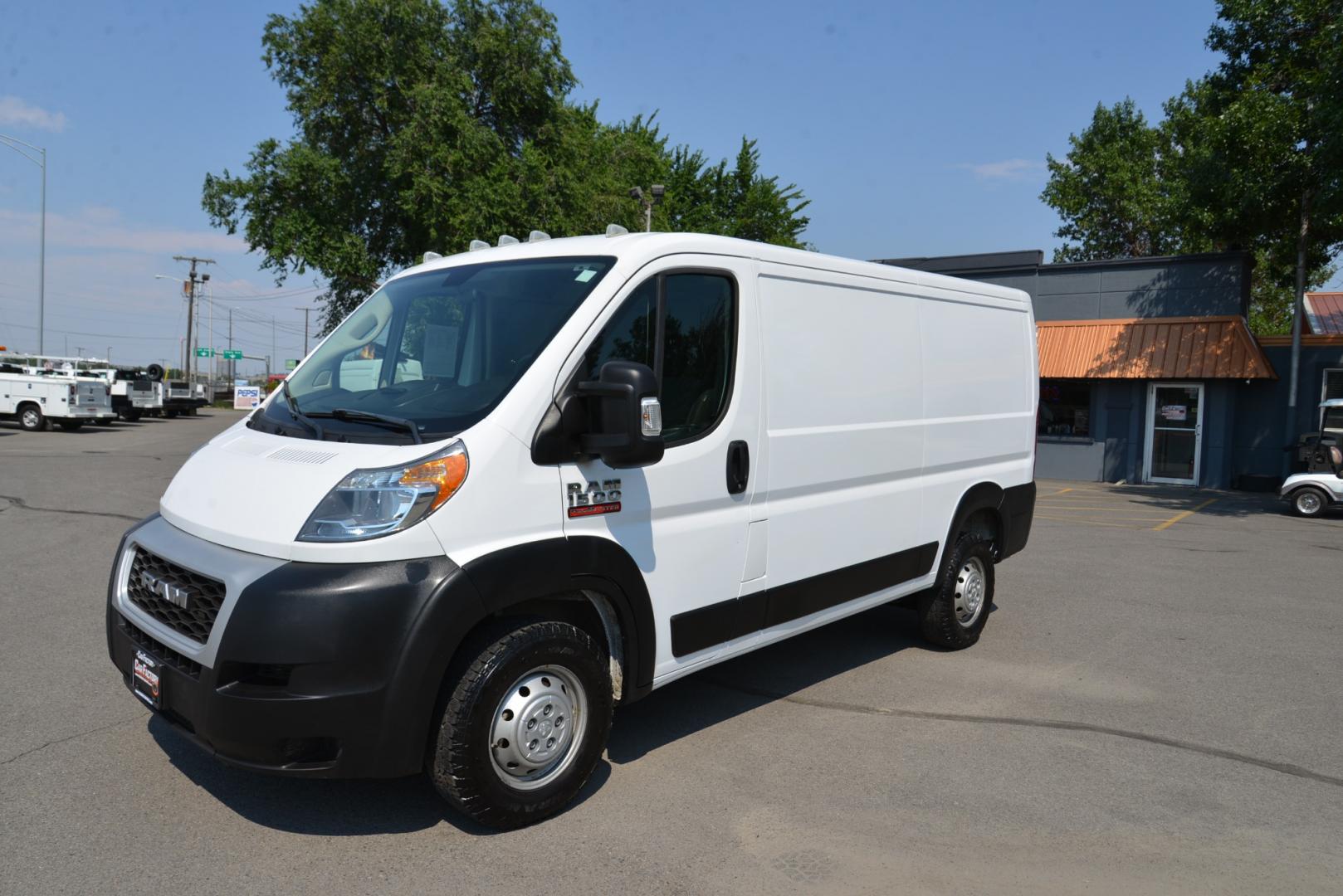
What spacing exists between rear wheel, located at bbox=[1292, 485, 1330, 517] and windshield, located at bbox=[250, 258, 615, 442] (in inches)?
611

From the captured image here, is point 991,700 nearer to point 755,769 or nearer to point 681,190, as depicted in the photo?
point 755,769

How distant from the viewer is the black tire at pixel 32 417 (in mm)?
27109

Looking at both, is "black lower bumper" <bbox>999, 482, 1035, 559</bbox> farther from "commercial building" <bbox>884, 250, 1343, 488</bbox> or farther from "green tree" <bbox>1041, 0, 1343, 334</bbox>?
"commercial building" <bbox>884, 250, 1343, 488</bbox>

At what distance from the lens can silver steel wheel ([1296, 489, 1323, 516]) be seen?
1538cm

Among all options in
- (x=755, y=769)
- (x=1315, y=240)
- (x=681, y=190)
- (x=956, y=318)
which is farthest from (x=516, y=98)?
(x=755, y=769)

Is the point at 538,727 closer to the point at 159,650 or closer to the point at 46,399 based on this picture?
the point at 159,650

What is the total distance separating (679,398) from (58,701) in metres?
3.62

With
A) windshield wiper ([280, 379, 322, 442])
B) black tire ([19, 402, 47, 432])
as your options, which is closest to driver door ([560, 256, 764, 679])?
windshield wiper ([280, 379, 322, 442])

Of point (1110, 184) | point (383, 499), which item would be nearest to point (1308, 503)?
point (383, 499)

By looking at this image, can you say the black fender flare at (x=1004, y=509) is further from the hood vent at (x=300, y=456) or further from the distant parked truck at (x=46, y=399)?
the distant parked truck at (x=46, y=399)

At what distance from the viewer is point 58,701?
16.3 ft

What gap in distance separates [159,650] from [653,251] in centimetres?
250

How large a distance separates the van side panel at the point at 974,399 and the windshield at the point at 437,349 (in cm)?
271

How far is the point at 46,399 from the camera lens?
26891mm
